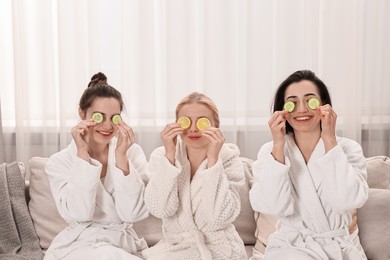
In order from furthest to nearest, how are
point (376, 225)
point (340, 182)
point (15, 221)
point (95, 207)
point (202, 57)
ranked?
point (202, 57) → point (15, 221) → point (376, 225) → point (95, 207) → point (340, 182)

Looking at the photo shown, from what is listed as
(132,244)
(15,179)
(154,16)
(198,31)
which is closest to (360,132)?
(198,31)

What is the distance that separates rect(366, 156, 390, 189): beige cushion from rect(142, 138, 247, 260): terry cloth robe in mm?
759

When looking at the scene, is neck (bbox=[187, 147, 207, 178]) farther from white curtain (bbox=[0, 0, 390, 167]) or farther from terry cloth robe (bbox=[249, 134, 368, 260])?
white curtain (bbox=[0, 0, 390, 167])

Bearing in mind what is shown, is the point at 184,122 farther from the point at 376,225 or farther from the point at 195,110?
the point at 376,225

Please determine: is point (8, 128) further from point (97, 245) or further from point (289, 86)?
point (289, 86)

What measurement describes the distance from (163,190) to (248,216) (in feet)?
2.13

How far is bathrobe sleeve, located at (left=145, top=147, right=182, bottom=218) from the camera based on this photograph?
2.55 metres

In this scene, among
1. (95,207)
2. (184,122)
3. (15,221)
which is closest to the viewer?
(184,122)

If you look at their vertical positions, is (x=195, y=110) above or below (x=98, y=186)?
above

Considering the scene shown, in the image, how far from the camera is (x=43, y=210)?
9.90 ft

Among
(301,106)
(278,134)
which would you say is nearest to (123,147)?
(278,134)

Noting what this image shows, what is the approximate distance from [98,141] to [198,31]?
1.20 metres

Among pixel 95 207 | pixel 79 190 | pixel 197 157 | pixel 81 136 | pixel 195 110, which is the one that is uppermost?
pixel 195 110

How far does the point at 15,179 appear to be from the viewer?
3025 millimetres
